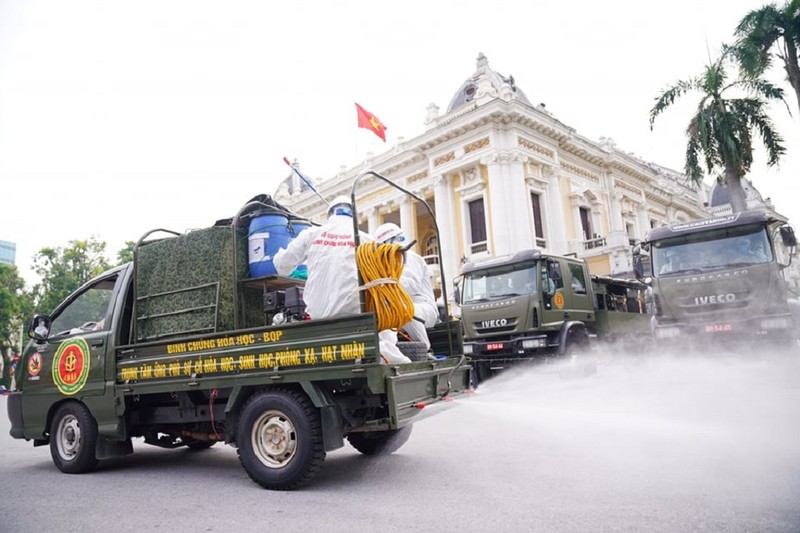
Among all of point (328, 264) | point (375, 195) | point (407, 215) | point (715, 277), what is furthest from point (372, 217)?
point (328, 264)

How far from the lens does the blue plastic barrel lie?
520 centimetres

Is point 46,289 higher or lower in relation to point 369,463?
higher

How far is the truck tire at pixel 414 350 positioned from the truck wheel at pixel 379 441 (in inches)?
40.6

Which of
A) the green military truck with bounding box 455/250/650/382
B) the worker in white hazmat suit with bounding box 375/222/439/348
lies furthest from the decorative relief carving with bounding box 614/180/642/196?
the worker in white hazmat suit with bounding box 375/222/439/348

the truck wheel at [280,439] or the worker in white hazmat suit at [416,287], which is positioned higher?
the worker in white hazmat suit at [416,287]

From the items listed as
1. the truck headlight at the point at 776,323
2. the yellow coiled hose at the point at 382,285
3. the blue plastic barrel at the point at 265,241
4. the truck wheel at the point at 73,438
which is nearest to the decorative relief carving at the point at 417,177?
the truck headlight at the point at 776,323

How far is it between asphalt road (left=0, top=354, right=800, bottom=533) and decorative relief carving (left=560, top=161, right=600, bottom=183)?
75.9ft

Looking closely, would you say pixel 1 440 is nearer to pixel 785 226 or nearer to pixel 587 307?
pixel 587 307

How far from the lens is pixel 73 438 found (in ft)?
18.5

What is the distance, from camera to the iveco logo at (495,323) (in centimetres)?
1146

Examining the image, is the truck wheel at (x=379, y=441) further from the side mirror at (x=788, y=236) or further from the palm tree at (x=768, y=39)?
the palm tree at (x=768, y=39)

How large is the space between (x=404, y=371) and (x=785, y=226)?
9.04m

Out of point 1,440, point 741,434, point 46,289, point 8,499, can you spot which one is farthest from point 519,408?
point 46,289

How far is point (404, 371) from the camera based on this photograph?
14.0ft
